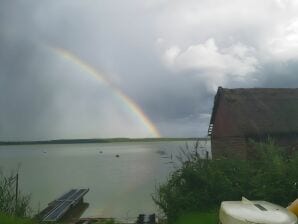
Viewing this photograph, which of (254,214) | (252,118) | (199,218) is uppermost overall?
(252,118)

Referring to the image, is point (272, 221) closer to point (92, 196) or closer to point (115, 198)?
point (115, 198)

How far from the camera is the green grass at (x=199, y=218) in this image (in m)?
Result: 10.2

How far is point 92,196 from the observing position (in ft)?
126

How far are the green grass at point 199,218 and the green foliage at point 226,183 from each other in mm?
299

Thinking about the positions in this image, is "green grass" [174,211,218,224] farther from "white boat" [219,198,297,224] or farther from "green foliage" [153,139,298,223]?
"white boat" [219,198,297,224]

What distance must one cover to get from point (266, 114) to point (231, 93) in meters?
3.35

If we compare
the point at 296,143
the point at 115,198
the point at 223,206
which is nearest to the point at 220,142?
the point at 296,143

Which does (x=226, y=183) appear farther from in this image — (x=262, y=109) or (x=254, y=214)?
(x=262, y=109)

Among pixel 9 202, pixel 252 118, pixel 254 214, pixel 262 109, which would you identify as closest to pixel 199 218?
pixel 254 214

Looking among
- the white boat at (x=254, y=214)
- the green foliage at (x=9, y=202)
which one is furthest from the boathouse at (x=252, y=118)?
the white boat at (x=254, y=214)

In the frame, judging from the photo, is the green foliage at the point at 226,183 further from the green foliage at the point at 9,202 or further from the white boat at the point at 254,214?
the green foliage at the point at 9,202

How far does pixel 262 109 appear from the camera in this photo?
26.5 m

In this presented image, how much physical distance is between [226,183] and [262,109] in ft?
52.7

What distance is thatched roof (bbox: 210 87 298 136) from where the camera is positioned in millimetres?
24766
